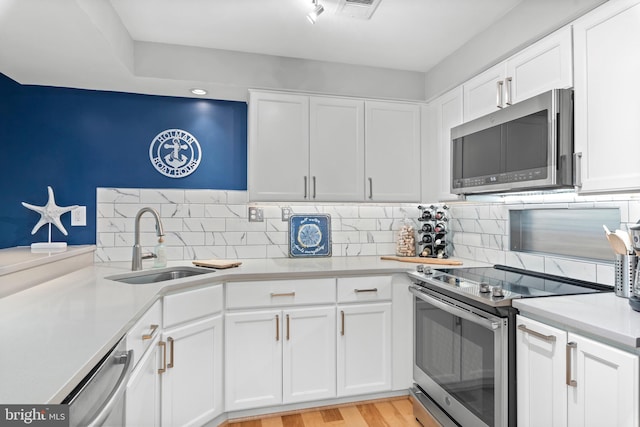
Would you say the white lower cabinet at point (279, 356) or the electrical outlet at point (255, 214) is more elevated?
the electrical outlet at point (255, 214)

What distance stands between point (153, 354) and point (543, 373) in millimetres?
1633

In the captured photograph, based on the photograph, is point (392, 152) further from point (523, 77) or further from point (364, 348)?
point (364, 348)

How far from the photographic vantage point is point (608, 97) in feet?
4.95

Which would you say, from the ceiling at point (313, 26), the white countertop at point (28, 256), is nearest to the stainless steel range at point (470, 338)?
the ceiling at point (313, 26)

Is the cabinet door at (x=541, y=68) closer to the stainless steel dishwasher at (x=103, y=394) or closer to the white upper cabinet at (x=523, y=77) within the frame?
the white upper cabinet at (x=523, y=77)

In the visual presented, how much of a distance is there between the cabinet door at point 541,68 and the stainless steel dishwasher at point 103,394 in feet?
7.00

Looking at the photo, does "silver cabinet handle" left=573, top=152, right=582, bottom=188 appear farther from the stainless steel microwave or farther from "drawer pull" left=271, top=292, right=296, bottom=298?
"drawer pull" left=271, top=292, right=296, bottom=298

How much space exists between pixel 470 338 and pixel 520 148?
99cm

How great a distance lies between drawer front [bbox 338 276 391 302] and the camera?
7.47 ft

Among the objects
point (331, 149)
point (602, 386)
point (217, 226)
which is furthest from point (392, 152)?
point (602, 386)

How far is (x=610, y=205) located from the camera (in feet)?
5.79

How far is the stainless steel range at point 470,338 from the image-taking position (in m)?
1.54

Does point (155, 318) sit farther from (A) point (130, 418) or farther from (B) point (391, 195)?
(B) point (391, 195)

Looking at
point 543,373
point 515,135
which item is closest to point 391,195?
point 515,135
